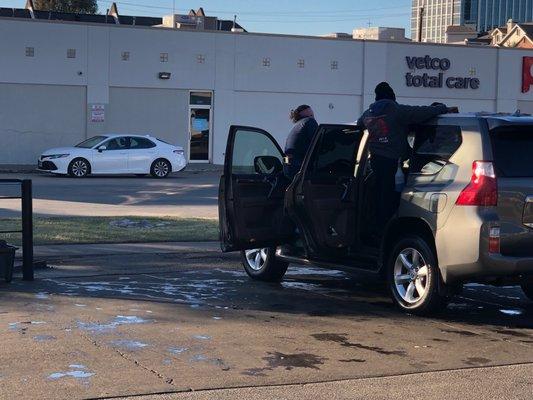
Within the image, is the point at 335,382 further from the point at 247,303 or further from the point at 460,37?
the point at 460,37

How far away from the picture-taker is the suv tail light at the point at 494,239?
7.73m

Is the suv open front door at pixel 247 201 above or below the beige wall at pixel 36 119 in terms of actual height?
below

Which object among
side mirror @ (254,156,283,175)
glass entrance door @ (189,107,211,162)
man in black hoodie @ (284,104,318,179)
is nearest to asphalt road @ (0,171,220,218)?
glass entrance door @ (189,107,211,162)

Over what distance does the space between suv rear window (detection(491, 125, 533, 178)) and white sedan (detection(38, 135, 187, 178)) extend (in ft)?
74.6

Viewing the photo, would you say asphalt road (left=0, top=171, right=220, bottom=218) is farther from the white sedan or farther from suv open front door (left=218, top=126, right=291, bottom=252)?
suv open front door (left=218, top=126, right=291, bottom=252)

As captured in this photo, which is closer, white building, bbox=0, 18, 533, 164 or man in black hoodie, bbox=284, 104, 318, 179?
man in black hoodie, bbox=284, 104, 318, 179

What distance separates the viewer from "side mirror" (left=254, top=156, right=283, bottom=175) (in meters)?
9.99

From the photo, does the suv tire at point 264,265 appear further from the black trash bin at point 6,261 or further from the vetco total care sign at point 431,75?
the vetco total care sign at point 431,75

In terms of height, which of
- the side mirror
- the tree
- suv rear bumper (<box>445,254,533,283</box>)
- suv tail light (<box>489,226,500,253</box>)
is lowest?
suv rear bumper (<box>445,254,533,283</box>)

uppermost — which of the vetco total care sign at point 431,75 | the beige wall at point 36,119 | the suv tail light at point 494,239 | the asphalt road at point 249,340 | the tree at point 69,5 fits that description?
the tree at point 69,5

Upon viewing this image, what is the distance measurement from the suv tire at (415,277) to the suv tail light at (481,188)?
2.27 feet

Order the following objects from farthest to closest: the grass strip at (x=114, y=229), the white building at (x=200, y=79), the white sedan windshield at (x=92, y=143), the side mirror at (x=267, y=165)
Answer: the white building at (x=200, y=79) < the white sedan windshield at (x=92, y=143) < the grass strip at (x=114, y=229) < the side mirror at (x=267, y=165)

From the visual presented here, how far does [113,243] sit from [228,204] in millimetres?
4257

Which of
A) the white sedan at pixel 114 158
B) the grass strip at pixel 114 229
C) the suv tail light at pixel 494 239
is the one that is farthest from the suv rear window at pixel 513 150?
the white sedan at pixel 114 158
